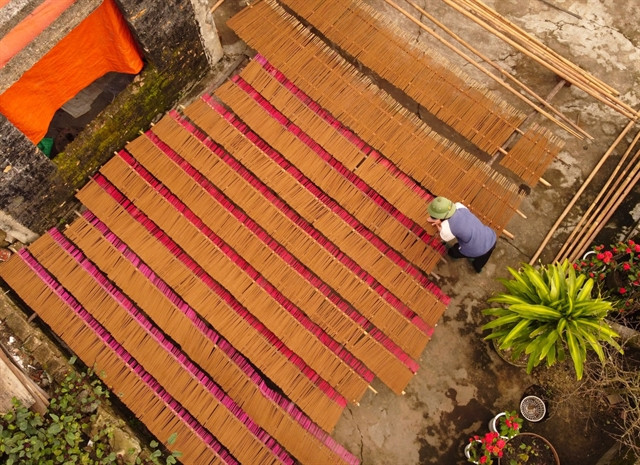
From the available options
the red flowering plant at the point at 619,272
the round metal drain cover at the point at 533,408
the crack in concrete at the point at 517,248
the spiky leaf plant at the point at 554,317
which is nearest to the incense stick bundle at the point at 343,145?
the crack in concrete at the point at 517,248

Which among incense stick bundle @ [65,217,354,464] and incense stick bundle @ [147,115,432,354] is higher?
incense stick bundle @ [147,115,432,354]

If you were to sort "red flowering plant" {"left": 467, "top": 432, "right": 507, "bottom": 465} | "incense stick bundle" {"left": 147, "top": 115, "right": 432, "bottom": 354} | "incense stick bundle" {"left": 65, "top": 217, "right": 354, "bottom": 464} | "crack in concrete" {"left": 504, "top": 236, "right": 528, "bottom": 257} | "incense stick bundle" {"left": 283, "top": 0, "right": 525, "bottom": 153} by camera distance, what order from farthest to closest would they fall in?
"crack in concrete" {"left": 504, "top": 236, "right": 528, "bottom": 257}, "incense stick bundle" {"left": 283, "top": 0, "right": 525, "bottom": 153}, "incense stick bundle" {"left": 147, "top": 115, "right": 432, "bottom": 354}, "incense stick bundle" {"left": 65, "top": 217, "right": 354, "bottom": 464}, "red flowering plant" {"left": 467, "top": 432, "right": 507, "bottom": 465}

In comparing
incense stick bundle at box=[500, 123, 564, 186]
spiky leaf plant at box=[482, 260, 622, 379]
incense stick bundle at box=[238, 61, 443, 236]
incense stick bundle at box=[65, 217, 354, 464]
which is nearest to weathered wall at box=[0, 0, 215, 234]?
incense stick bundle at box=[65, 217, 354, 464]

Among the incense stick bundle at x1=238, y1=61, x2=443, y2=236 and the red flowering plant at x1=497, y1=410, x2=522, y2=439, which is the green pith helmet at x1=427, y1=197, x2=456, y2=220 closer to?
the incense stick bundle at x1=238, y1=61, x2=443, y2=236

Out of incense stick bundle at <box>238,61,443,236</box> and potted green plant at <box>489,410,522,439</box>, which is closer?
potted green plant at <box>489,410,522,439</box>

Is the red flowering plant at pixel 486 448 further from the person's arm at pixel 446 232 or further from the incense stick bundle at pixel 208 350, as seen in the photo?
the person's arm at pixel 446 232

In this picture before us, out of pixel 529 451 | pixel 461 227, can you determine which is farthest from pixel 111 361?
pixel 529 451
